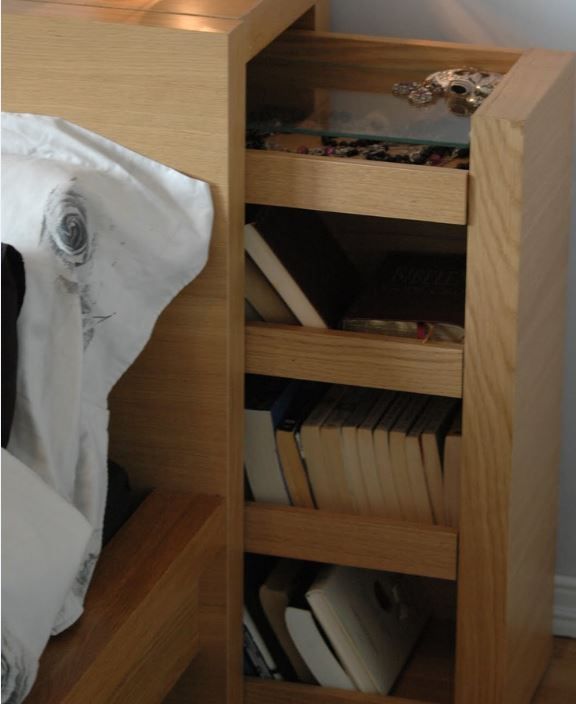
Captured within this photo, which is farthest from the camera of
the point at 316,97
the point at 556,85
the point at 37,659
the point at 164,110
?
the point at 316,97

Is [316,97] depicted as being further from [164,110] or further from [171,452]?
[171,452]

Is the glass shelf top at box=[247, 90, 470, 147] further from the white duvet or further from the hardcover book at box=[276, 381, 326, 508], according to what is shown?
the hardcover book at box=[276, 381, 326, 508]

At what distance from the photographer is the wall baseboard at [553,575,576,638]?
76.4 inches

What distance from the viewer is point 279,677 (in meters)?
1.69

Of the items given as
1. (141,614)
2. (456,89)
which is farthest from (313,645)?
(456,89)

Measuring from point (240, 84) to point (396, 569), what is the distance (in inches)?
22.7

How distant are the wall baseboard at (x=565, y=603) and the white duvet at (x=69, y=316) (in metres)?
0.82

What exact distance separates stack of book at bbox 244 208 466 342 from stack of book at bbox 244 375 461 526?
11 cm

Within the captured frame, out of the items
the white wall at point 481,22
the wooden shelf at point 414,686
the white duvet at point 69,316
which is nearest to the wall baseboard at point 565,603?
the wooden shelf at point 414,686

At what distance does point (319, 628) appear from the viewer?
5.37 feet

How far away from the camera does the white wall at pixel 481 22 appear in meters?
1.74

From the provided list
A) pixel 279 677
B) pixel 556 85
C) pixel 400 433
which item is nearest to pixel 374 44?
pixel 556 85

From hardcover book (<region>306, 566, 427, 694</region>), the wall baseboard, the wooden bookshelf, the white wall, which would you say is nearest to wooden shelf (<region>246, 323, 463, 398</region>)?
the wooden bookshelf

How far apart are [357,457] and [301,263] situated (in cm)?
23
